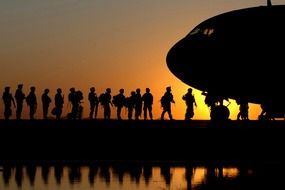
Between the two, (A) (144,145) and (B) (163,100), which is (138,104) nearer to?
(B) (163,100)

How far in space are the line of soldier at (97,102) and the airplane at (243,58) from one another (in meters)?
19.1

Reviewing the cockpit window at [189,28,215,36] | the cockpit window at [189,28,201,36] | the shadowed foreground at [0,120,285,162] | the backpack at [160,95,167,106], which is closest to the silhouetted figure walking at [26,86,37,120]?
the backpack at [160,95,167,106]

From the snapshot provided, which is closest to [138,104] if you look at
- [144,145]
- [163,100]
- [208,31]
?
[163,100]

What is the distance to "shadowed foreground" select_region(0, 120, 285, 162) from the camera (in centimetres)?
2417

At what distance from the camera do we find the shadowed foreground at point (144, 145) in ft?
79.3

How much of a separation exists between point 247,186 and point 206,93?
1239 centimetres

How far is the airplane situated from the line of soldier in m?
19.1

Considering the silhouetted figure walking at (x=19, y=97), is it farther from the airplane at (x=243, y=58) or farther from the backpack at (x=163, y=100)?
the airplane at (x=243, y=58)

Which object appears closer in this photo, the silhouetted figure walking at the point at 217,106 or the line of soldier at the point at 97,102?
the silhouetted figure walking at the point at 217,106

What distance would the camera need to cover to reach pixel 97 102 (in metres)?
47.7

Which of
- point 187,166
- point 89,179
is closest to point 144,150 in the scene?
point 187,166

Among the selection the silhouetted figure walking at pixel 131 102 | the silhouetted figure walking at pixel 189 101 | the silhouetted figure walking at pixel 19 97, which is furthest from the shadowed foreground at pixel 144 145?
the silhouetted figure walking at pixel 131 102

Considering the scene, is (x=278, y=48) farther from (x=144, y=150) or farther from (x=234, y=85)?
(x=144, y=150)

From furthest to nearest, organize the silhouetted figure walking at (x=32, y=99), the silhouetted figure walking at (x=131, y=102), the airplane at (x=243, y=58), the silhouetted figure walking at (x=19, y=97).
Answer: the silhouetted figure walking at (x=131, y=102) < the silhouetted figure walking at (x=32, y=99) < the silhouetted figure walking at (x=19, y=97) < the airplane at (x=243, y=58)
